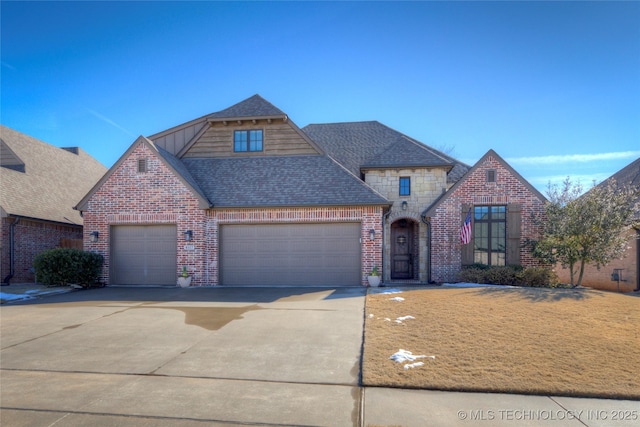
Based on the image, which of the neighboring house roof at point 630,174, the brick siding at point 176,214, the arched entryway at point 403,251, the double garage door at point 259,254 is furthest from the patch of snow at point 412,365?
the neighboring house roof at point 630,174

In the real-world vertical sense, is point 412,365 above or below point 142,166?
below

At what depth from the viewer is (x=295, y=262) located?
45.2 feet

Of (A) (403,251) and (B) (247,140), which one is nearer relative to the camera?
(B) (247,140)

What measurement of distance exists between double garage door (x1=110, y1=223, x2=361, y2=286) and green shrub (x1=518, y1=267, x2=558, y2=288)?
5675 mm

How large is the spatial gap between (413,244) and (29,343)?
44.8ft

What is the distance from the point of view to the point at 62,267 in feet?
42.2

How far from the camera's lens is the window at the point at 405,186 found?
16172mm

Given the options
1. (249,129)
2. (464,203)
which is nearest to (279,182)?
(249,129)

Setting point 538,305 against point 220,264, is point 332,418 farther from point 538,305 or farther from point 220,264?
point 220,264

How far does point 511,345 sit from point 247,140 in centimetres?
1305

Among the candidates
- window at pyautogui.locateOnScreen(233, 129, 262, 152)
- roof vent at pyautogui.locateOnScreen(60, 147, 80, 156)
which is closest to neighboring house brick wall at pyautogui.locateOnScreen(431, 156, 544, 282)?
window at pyautogui.locateOnScreen(233, 129, 262, 152)

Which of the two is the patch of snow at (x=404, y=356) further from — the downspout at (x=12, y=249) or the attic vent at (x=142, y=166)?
the downspout at (x=12, y=249)

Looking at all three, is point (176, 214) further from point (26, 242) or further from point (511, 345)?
point (511, 345)

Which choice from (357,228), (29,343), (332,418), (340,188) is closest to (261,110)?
(340,188)
